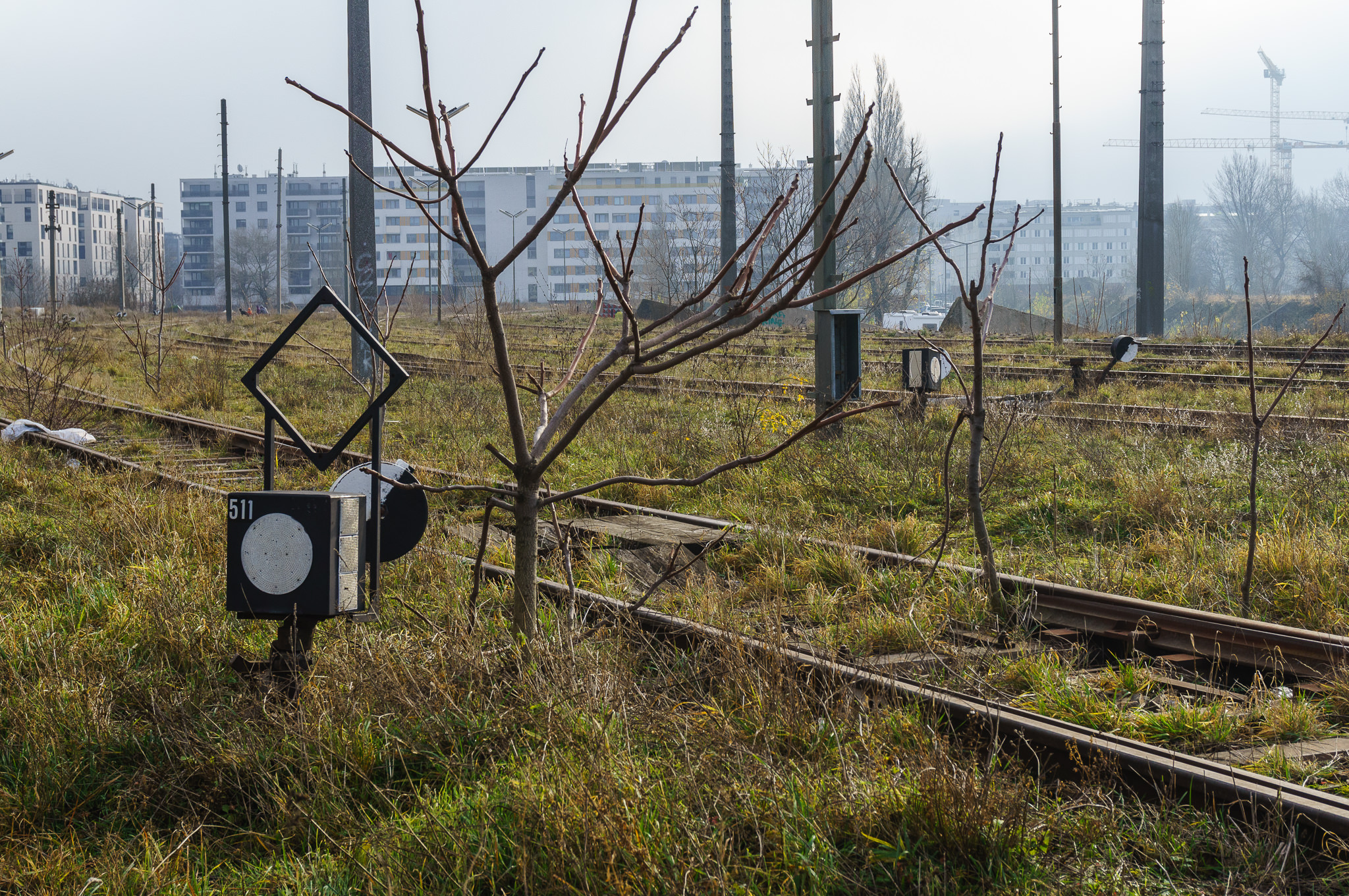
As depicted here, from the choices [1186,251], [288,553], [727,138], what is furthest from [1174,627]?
[1186,251]

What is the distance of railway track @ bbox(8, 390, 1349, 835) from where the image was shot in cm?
261

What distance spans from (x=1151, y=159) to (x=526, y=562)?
2826 cm

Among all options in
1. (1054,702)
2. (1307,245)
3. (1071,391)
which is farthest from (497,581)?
(1307,245)

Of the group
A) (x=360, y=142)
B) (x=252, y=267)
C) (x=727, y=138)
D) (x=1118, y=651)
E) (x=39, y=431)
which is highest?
(x=252, y=267)

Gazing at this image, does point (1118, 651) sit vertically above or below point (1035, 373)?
below

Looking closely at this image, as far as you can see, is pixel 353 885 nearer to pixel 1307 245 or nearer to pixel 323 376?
pixel 323 376

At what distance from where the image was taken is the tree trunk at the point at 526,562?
9.84 feet

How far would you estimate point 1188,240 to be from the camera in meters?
100

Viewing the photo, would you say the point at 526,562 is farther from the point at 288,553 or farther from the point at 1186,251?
→ the point at 1186,251

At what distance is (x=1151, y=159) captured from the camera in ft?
89.8

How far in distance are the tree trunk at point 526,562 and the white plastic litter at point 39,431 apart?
8545 mm

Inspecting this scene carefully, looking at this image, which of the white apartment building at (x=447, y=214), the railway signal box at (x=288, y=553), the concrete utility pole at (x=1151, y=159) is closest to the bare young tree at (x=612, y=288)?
the railway signal box at (x=288, y=553)

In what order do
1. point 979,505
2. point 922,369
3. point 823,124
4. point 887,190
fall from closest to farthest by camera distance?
1. point 979,505
2. point 823,124
3. point 922,369
4. point 887,190

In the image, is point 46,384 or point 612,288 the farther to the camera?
point 46,384
